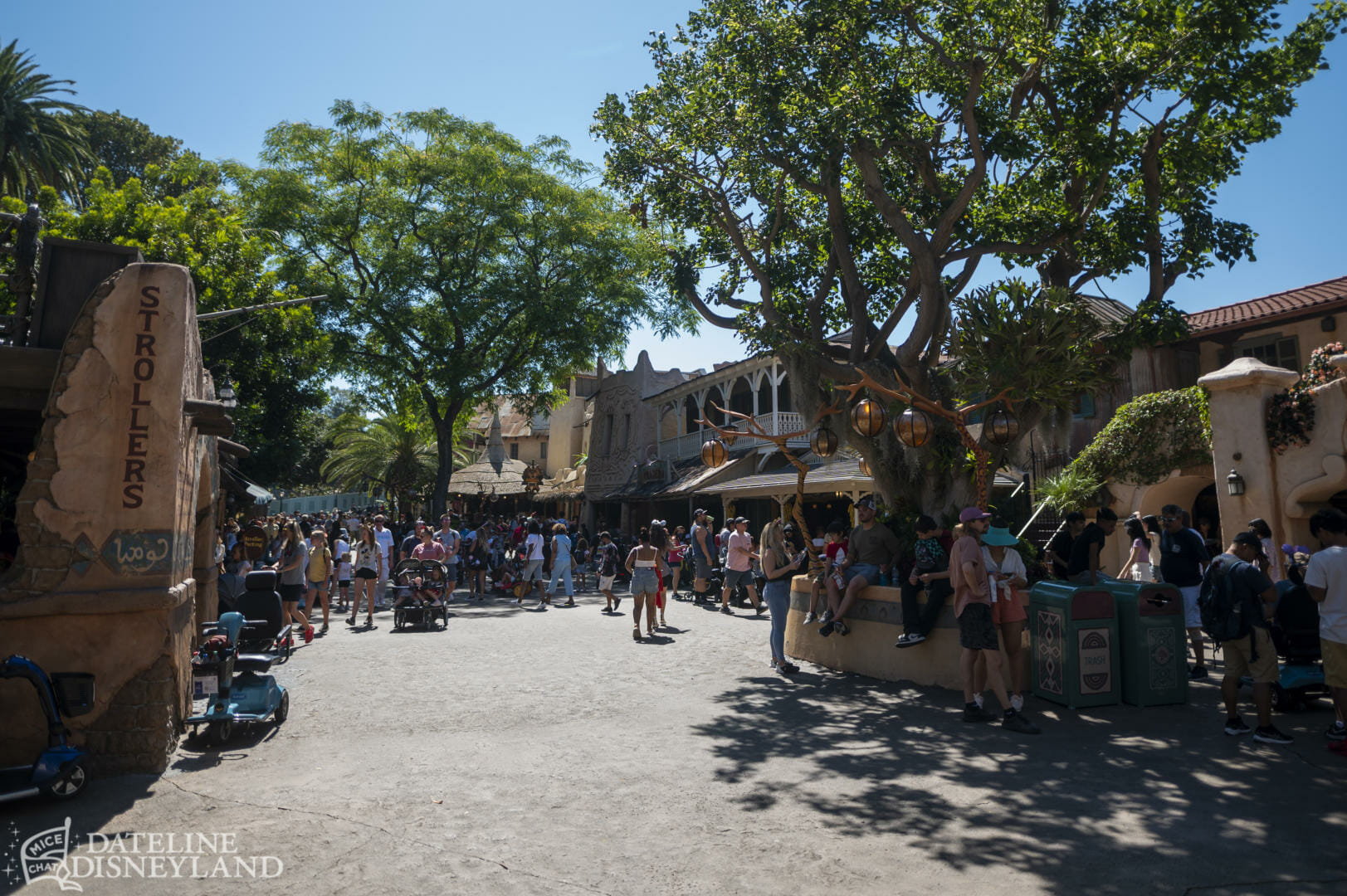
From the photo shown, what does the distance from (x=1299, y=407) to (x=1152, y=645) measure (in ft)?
23.9

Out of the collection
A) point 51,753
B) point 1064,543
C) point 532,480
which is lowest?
point 51,753

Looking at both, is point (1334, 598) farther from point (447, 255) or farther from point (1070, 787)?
point (447, 255)

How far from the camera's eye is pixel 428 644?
39.0 feet

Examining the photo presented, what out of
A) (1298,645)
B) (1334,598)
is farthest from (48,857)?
(1298,645)

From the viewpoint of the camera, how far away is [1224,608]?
6.36 metres

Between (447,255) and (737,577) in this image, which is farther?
(447,255)

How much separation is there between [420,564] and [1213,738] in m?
11.0

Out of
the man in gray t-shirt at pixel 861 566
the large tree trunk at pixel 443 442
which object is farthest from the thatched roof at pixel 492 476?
the man in gray t-shirt at pixel 861 566

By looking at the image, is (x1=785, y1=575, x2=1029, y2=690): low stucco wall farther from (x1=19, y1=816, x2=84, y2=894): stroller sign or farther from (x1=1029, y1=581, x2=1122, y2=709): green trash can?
(x1=19, y1=816, x2=84, y2=894): stroller sign

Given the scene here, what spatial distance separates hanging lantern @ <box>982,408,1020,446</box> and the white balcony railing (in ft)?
36.7

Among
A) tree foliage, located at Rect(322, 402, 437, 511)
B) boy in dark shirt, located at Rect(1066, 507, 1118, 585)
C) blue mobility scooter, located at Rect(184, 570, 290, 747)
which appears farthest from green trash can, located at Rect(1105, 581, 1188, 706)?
tree foliage, located at Rect(322, 402, 437, 511)

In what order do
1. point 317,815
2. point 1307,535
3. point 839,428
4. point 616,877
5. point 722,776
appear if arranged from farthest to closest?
point 1307,535
point 839,428
point 722,776
point 317,815
point 616,877

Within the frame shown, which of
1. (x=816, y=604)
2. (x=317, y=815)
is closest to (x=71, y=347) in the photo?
(x=317, y=815)

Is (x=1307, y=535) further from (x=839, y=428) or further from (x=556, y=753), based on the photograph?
(x=556, y=753)
